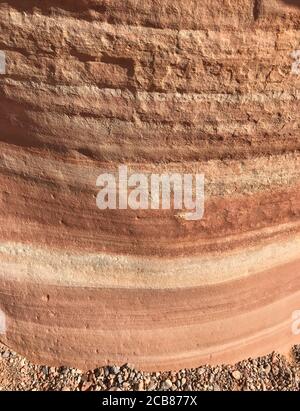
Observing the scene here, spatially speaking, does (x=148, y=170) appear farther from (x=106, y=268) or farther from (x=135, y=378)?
(x=135, y=378)

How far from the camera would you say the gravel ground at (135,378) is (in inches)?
107

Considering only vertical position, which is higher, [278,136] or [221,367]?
[278,136]

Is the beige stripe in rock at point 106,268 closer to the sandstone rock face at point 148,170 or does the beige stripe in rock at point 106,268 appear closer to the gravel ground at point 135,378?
the sandstone rock face at point 148,170

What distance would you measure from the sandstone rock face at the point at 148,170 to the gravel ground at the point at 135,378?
65mm

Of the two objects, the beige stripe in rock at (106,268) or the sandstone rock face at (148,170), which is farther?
the beige stripe in rock at (106,268)

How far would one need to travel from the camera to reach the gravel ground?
273 centimetres

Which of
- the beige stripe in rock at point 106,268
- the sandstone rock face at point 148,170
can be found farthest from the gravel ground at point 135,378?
the beige stripe in rock at point 106,268

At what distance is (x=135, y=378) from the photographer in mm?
2781

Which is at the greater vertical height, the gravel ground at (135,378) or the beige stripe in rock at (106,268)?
the beige stripe in rock at (106,268)

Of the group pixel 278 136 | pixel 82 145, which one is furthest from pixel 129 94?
pixel 278 136

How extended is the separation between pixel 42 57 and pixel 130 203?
85 cm

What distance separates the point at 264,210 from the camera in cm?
272

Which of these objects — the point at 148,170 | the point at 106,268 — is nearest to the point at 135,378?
the point at 106,268
